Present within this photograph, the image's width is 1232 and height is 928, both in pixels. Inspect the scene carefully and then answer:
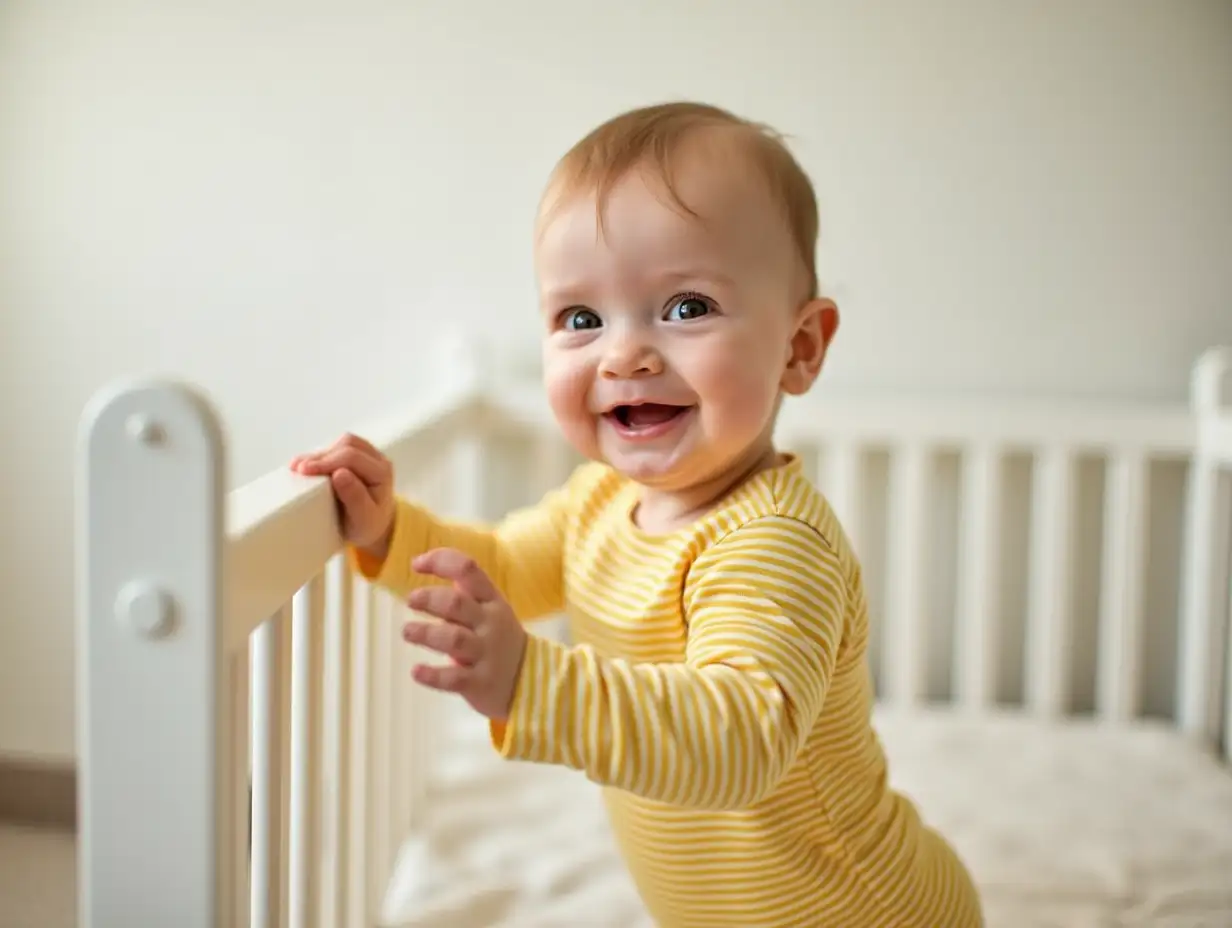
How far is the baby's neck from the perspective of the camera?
0.81 metres

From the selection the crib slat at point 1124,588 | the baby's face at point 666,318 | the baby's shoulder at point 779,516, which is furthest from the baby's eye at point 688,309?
the crib slat at point 1124,588

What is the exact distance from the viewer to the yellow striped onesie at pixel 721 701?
0.60 meters

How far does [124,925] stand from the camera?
0.49 metres

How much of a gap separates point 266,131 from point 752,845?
3.68 ft

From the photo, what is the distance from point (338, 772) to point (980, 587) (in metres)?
0.87

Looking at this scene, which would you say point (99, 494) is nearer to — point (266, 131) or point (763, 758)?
point (763, 758)

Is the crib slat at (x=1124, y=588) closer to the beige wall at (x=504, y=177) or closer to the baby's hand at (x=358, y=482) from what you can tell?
the beige wall at (x=504, y=177)

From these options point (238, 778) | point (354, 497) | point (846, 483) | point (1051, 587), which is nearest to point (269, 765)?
point (238, 778)

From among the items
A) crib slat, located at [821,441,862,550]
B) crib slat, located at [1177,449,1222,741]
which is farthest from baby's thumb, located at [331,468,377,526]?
crib slat, located at [1177,449,1222,741]

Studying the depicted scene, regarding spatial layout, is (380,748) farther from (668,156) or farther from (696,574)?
(668,156)

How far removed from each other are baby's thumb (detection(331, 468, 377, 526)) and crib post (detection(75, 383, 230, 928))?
0.28 metres

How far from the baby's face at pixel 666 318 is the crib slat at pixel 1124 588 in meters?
0.82

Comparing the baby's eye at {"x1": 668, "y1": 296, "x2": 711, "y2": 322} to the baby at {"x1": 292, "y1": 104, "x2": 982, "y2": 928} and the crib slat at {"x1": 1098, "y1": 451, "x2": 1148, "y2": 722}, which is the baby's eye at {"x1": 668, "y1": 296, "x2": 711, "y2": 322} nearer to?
the baby at {"x1": 292, "y1": 104, "x2": 982, "y2": 928}

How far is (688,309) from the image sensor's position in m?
0.74
